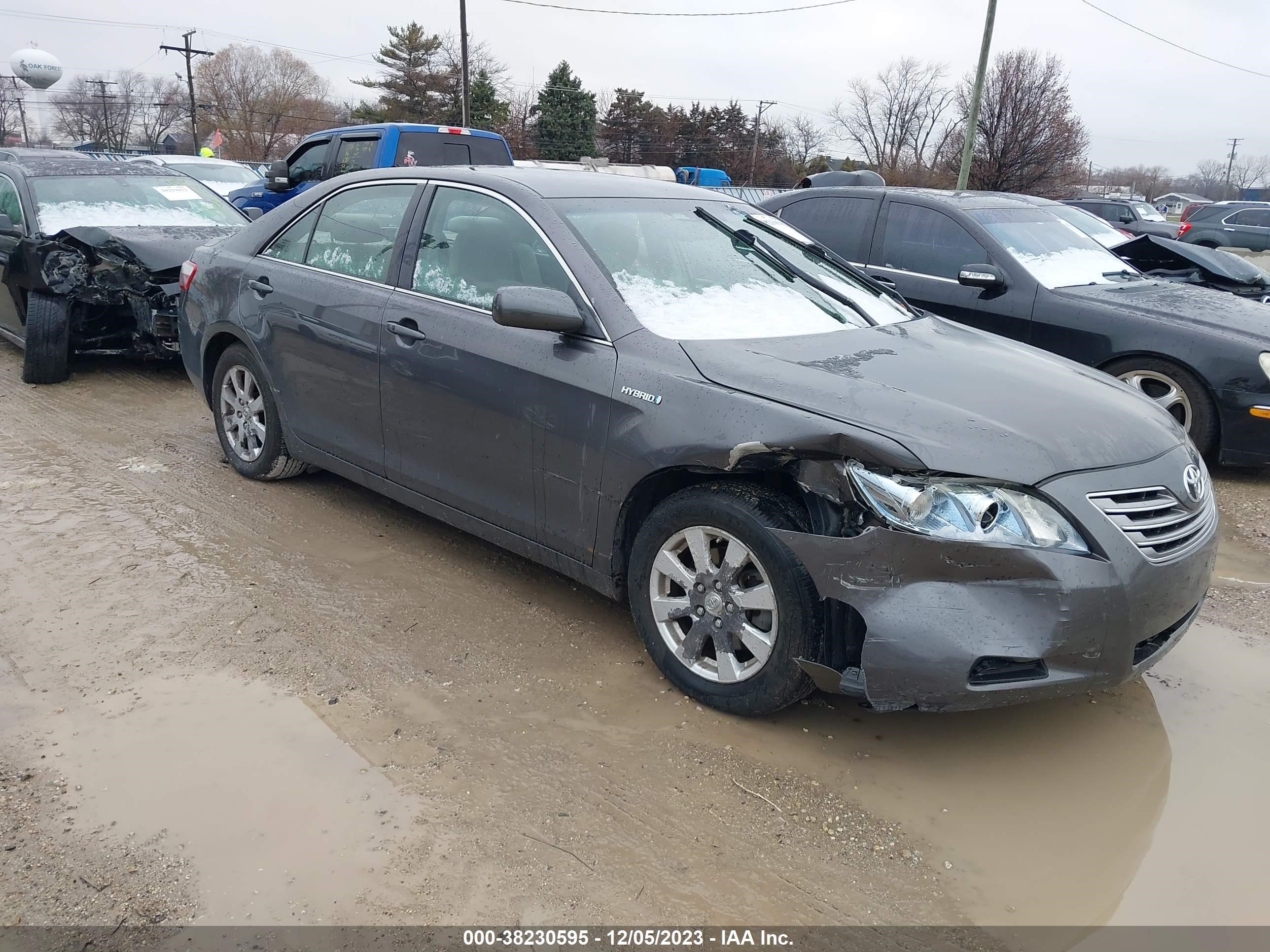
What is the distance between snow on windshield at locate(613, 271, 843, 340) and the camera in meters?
3.44

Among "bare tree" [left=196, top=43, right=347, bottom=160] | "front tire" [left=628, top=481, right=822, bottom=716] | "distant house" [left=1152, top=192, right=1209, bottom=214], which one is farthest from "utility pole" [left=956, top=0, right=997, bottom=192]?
"bare tree" [left=196, top=43, right=347, bottom=160]

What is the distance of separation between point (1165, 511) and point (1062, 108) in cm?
3743

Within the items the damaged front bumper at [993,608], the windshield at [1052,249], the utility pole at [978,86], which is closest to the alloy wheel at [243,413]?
the damaged front bumper at [993,608]

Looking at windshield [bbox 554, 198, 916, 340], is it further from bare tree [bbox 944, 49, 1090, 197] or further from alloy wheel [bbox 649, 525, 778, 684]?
bare tree [bbox 944, 49, 1090, 197]

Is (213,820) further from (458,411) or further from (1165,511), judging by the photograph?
(1165,511)

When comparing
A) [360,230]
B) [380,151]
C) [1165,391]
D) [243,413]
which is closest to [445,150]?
[380,151]

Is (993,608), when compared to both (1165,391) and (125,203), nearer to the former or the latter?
(1165,391)

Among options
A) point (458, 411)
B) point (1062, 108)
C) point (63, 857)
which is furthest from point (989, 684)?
point (1062, 108)

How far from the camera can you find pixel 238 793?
2.77 meters

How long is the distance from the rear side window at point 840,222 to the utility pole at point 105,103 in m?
72.4

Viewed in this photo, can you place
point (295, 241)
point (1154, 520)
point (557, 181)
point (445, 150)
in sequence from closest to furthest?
point (1154, 520) < point (557, 181) < point (295, 241) < point (445, 150)

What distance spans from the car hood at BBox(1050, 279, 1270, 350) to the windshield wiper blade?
123 inches

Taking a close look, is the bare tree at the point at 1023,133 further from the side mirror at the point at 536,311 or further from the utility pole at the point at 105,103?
the utility pole at the point at 105,103

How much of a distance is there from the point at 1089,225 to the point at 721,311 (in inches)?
233
